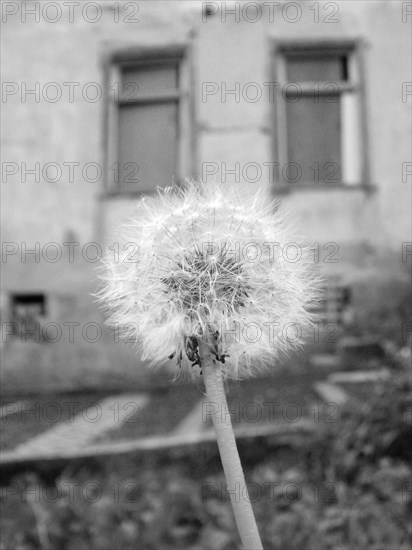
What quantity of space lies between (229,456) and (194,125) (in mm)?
3761

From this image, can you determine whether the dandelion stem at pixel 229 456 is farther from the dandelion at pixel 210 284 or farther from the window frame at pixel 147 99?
the window frame at pixel 147 99

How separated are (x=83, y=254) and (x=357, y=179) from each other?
1.90m

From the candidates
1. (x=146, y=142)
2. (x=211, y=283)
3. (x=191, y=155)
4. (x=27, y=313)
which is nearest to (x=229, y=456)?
(x=211, y=283)

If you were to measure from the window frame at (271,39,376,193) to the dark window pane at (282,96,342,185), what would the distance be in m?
0.05

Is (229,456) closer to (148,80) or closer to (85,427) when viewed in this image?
(85,427)

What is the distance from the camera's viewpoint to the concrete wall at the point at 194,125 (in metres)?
3.92

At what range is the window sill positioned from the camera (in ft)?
13.0

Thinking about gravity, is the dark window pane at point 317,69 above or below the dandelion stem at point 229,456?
above

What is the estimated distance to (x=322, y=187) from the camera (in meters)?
4.06

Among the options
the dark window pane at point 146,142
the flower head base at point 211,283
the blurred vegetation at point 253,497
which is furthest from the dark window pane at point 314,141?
the flower head base at point 211,283

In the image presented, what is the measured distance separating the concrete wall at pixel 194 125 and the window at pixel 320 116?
3.4 inches

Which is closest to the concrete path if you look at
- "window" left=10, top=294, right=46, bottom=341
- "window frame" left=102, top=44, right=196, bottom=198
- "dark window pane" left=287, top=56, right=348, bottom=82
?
"window" left=10, top=294, right=46, bottom=341

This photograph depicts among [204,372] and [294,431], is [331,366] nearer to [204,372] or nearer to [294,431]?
[294,431]

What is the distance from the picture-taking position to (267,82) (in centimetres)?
407
